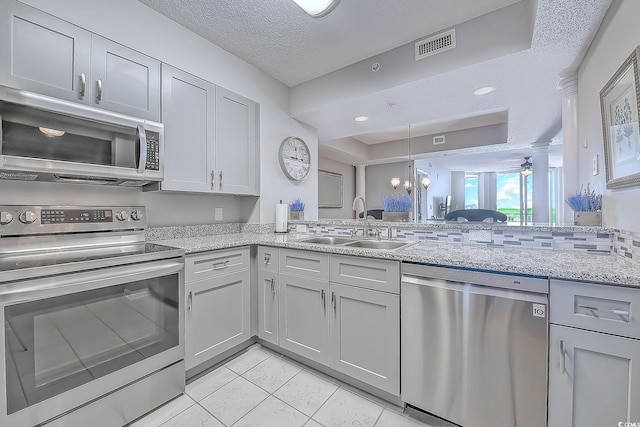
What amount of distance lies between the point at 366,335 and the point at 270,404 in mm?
717

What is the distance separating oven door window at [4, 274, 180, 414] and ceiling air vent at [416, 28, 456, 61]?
8.26 feet

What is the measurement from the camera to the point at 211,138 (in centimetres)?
219

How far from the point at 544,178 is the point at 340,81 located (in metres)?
3.65

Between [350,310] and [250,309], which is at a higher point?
[350,310]

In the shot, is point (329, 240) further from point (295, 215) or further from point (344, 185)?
point (344, 185)

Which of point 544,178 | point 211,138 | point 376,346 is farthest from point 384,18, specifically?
point 544,178

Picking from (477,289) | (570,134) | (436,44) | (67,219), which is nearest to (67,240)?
(67,219)

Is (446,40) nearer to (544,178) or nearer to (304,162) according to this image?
(304,162)

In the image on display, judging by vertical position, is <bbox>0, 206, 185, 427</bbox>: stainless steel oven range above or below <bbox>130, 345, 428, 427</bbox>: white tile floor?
above

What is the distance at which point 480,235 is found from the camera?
181 centimetres

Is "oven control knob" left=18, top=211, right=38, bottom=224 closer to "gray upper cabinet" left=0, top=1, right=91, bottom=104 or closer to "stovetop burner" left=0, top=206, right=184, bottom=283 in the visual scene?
"stovetop burner" left=0, top=206, right=184, bottom=283

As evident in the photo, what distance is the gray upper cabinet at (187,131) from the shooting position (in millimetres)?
1903

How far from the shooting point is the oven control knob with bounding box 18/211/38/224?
1429 mm

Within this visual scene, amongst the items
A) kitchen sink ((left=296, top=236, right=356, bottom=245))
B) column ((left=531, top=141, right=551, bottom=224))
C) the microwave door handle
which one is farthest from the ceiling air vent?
column ((left=531, top=141, right=551, bottom=224))
